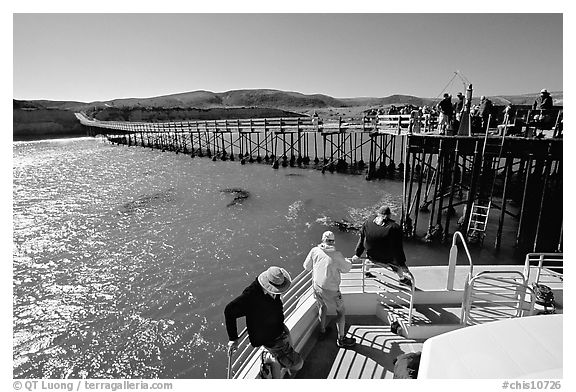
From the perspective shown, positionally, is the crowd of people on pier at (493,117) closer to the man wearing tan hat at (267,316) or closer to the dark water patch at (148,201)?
the man wearing tan hat at (267,316)

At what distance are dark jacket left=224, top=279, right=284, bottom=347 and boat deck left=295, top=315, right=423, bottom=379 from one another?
1296 millimetres

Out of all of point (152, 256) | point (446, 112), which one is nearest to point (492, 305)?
point (446, 112)

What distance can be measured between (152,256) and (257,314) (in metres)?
11.2

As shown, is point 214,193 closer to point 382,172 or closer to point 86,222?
point 86,222

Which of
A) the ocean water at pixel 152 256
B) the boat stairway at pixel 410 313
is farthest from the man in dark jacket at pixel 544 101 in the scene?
the boat stairway at pixel 410 313

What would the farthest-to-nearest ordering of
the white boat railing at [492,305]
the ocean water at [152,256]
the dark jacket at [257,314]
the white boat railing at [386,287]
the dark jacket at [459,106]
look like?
1. the dark jacket at [459,106]
2. the ocean water at [152,256]
3. the white boat railing at [386,287]
4. the white boat railing at [492,305]
5. the dark jacket at [257,314]

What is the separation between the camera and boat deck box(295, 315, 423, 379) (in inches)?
181

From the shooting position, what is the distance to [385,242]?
5.20m

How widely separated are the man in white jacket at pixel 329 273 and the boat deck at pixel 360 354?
0.60 feet

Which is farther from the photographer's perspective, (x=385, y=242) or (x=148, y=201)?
(x=148, y=201)

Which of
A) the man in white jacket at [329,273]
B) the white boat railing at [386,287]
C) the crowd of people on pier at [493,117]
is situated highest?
the crowd of people on pier at [493,117]

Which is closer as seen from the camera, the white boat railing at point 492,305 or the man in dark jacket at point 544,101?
the white boat railing at point 492,305

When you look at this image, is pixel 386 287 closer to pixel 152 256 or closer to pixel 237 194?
pixel 152 256

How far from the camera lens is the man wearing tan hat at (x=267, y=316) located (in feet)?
11.3
